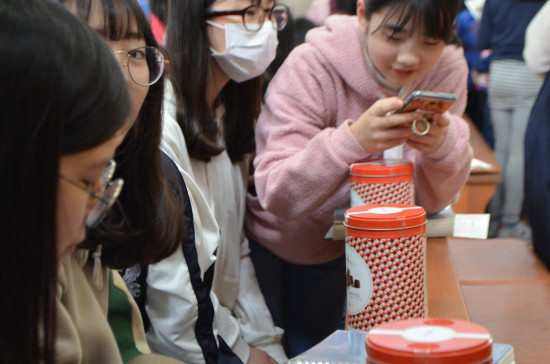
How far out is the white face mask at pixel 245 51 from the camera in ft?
6.30

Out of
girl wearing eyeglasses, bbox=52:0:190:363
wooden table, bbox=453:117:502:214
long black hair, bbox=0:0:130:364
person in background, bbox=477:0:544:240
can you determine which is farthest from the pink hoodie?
person in background, bbox=477:0:544:240

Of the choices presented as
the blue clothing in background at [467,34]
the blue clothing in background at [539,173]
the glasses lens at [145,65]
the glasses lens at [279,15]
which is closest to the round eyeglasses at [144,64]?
the glasses lens at [145,65]

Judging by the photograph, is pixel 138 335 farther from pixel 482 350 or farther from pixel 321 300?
pixel 321 300

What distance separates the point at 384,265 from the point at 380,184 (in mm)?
348

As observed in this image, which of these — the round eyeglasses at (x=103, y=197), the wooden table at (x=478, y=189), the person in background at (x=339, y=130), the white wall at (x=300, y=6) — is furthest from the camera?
the white wall at (x=300, y=6)

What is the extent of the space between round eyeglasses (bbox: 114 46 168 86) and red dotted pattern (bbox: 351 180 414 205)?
468 millimetres

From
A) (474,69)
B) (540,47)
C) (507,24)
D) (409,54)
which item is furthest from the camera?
(474,69)

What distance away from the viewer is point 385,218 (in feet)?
3.38

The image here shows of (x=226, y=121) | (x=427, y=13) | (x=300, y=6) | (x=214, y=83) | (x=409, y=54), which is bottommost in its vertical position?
(x=300, y=6)

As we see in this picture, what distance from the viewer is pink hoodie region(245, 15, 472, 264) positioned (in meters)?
1.62

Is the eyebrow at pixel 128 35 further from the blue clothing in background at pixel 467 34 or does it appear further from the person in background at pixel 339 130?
the blue clothing in background at pixel 467 34

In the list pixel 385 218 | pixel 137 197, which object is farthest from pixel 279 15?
pixel 385 218

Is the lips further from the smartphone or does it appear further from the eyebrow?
the eyebrow

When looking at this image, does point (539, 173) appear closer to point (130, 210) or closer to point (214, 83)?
point (214, 83)
